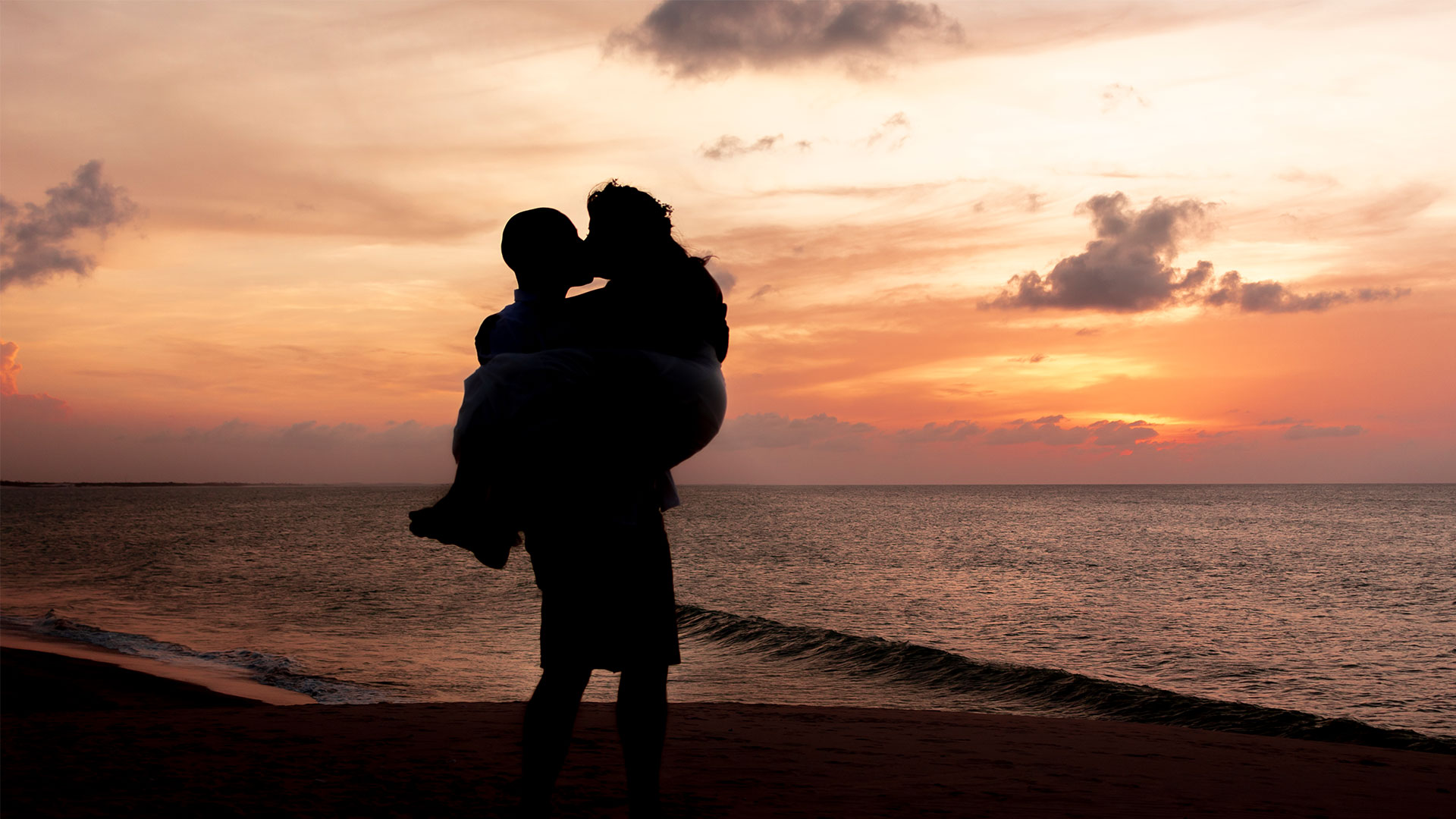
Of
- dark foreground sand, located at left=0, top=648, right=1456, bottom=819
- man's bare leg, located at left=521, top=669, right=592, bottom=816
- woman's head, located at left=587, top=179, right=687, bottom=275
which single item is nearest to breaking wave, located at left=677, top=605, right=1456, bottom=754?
dark foreground sand, located at left=0, top=648, right=1456, bottom=819

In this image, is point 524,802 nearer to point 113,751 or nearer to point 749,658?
point 113,751

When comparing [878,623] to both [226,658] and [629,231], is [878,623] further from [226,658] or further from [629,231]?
[629,231]

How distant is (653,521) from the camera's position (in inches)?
87.3

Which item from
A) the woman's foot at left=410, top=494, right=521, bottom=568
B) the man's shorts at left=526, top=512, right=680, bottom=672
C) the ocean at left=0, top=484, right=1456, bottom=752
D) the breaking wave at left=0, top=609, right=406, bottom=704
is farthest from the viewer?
the ocean at left=0, top=484, right=1456, bottom=752

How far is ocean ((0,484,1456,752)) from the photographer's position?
1160cm

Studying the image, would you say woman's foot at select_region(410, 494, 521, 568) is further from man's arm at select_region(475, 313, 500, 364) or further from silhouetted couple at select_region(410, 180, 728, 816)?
man's arm at select_region(475, 313, 500, 364)

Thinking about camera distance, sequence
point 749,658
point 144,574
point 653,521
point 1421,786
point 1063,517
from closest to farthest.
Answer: point 653,521, point 1421,786, point 749,658, point 144,574, point 1063,517

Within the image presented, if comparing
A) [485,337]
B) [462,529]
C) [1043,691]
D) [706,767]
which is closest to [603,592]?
[462,529]

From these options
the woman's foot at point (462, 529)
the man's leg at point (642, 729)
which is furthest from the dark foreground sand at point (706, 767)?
the woman's foot at point (462, 529)

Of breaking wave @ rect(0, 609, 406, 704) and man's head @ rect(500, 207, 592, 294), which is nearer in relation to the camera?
man's head @ rect(500, 207, 592, 294)

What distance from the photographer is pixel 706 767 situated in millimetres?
4906

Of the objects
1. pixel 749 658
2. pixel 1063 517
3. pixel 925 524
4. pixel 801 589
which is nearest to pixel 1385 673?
pixel 749 658

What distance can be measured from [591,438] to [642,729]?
2.61ft

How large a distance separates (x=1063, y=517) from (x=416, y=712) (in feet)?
267
